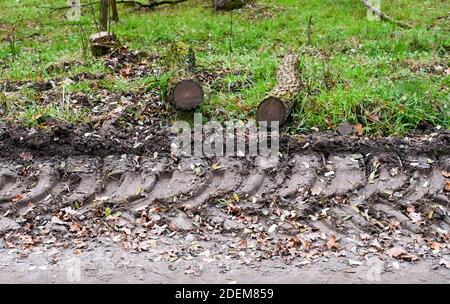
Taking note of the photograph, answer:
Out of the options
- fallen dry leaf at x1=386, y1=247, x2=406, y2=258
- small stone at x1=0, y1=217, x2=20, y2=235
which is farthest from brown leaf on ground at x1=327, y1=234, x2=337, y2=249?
small stone at x1=0, y1=217, x2=20, y2=235

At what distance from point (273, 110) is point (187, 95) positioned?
3.13 feet

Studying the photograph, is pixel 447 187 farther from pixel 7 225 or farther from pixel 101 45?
pixel 101 45

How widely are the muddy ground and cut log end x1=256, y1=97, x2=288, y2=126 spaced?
0.32m

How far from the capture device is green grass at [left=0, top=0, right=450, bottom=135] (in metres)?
6.39

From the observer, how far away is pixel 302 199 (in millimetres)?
5223

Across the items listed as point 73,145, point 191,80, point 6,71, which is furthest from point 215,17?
point 73,145

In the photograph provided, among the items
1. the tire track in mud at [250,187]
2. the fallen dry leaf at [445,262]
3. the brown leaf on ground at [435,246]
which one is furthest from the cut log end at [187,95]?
the fallen dry leaf at [445,262]

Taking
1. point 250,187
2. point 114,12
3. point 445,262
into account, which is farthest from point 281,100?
point 114,12

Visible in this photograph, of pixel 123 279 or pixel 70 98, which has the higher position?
pixel 70 98

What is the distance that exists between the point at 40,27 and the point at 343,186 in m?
8.38

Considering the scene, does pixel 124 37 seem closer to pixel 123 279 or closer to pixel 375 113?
pixel 375 113

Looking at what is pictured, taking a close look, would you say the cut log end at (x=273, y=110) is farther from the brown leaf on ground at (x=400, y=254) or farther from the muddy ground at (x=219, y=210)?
the brown leaf on ground at (x=400, y=254)

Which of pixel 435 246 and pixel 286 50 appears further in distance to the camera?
pixel 286 50

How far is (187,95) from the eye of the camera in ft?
21.0
